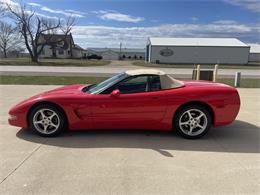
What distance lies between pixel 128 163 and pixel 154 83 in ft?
5.64

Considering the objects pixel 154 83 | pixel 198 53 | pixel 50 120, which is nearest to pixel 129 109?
pixel 154 83

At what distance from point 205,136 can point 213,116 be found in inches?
17.5

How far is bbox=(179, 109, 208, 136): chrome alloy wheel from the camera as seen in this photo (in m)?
4.43

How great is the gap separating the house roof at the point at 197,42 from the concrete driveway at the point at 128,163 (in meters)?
44.5

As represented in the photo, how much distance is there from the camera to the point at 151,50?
1845 inches

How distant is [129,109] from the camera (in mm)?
4355

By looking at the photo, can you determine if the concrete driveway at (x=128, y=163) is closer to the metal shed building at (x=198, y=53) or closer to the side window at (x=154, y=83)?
the side window at (x=154, y=83)

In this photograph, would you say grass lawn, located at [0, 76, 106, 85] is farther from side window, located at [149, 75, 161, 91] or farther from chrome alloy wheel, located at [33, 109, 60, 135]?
side window, located at [149, 75, 161, 91]

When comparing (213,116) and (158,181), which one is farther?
(213,116)

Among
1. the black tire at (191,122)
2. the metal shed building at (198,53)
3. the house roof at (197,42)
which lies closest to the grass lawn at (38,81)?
the black tire at (191,122)

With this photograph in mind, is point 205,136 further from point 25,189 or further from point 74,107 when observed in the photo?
point 25,189

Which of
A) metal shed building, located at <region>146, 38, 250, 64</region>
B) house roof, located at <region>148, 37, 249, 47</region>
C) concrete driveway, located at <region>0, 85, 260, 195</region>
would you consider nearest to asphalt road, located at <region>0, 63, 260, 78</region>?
concrete driveway, located at <region>0, 85, 260, 195</region>

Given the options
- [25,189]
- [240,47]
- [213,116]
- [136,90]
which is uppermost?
[240,47]

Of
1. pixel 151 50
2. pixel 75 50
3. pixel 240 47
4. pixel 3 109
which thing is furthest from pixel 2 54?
pixel 3 109
